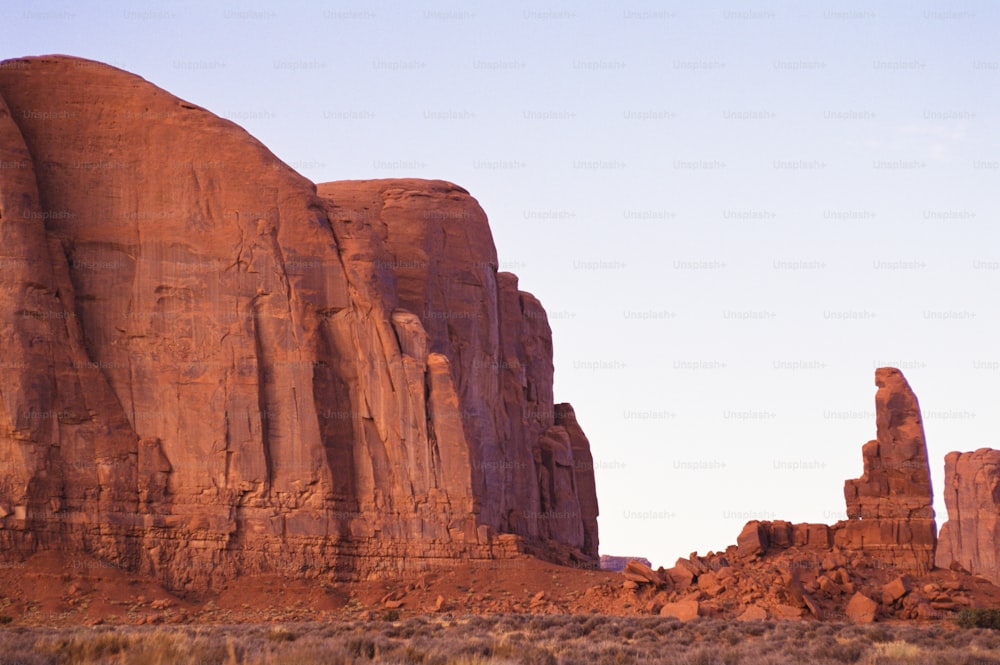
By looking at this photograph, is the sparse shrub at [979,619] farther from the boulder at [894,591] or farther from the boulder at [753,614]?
the boulder at [753,614]

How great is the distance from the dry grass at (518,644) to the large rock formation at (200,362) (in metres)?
13.3

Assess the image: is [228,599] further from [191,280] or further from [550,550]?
[550,550]

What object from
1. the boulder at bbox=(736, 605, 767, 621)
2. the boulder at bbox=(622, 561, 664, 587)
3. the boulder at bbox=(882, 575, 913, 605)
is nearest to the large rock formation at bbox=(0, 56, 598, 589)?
the boulder at bbox=(622, 561, 664, 587)

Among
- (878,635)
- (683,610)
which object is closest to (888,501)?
(683,610)

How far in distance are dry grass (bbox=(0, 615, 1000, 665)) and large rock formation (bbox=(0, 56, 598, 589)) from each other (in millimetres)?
13320

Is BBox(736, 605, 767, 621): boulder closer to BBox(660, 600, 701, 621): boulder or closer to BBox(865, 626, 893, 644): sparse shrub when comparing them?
BBox(660, 600, 701, 621): boulder

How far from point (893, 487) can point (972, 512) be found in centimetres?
3940

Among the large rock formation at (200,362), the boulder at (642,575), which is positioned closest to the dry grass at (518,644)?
the boulder at (642,575)

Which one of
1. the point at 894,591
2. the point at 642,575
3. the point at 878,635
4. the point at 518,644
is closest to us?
the point at 518,644

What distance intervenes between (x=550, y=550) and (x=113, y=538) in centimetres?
2473

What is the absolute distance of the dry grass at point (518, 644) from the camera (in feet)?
94.7

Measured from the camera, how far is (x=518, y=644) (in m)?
33.4

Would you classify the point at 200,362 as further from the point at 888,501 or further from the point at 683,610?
the point at 888,501

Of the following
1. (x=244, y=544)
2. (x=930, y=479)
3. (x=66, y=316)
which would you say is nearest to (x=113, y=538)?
(x=244, y=544)
